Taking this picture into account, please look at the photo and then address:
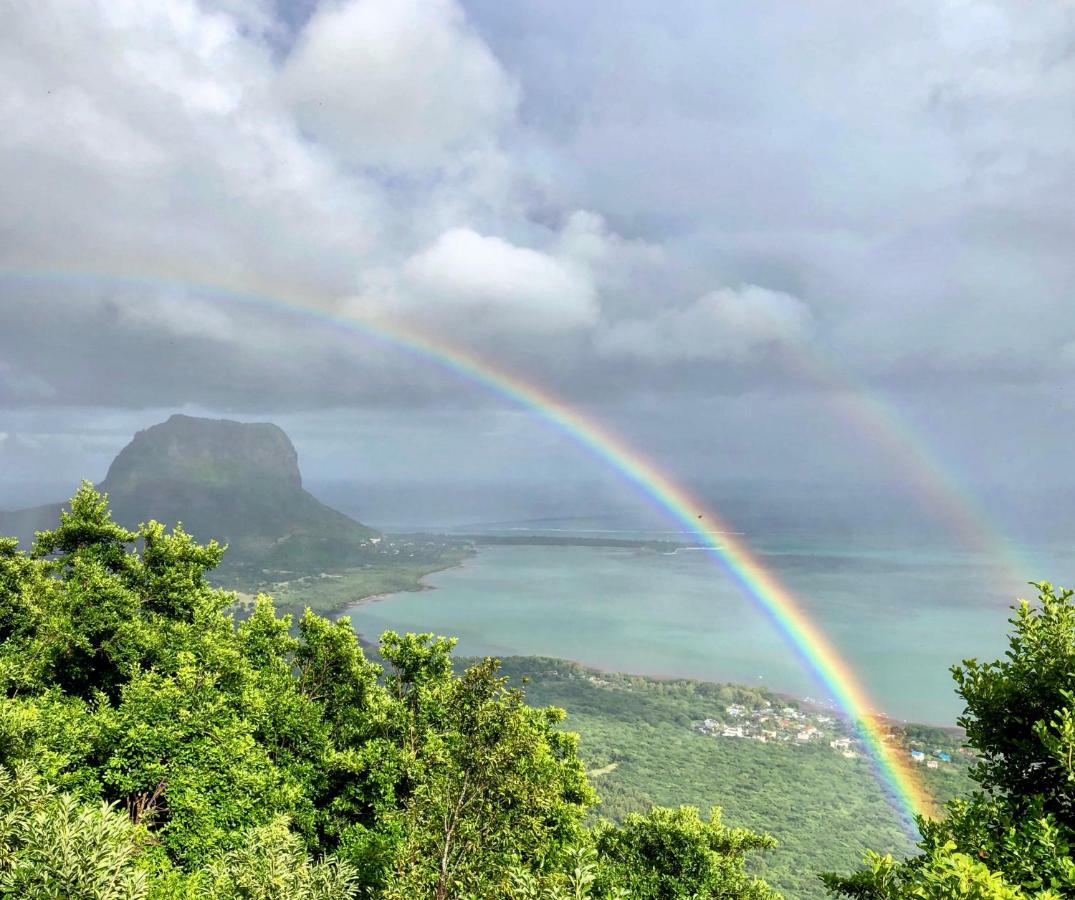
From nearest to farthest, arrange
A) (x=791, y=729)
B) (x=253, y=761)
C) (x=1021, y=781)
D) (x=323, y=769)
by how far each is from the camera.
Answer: (x=1021, y=781) < (x=253, y=761) < (x=323, y=769) < (x=791, y=729)

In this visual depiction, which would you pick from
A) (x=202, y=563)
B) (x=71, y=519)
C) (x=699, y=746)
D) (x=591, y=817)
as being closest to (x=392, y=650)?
(x=202, y=563)

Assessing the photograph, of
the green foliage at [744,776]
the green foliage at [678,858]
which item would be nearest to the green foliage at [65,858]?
the green foliage at [678,858]

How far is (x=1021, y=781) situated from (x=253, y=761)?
68.3 feet

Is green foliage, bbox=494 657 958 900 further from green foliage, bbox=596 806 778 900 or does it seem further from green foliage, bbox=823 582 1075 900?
green foliage, bbox=823 582 1075 900

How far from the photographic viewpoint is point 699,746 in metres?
117

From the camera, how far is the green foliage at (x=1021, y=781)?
9.16 metres

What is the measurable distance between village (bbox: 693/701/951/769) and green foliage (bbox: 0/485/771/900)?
10756 centimetres

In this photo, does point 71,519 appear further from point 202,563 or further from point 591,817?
point 591,817

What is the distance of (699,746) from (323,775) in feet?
364

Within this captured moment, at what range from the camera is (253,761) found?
1964cm

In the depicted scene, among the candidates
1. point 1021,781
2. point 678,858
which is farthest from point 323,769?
point 1021,781

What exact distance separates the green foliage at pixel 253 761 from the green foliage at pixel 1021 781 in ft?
18.8

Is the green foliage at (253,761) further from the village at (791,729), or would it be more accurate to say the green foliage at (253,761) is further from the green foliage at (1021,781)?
the village at (791,729)

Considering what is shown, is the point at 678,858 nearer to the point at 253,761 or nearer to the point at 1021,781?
the point at 253,761
